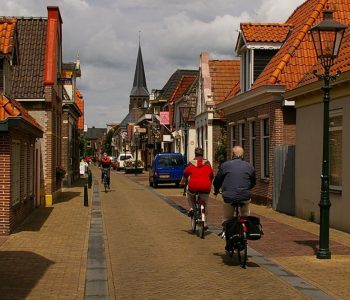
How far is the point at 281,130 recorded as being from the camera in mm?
19344

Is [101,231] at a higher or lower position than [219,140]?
lower

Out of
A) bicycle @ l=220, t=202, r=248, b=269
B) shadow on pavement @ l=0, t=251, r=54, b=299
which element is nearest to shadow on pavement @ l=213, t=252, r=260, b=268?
bicycle @ l=220, t=202, r=248, b=269

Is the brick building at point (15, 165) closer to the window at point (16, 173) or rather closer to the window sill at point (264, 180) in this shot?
the window at point (16, 173)

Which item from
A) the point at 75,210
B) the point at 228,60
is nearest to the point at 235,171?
the point at 75,210

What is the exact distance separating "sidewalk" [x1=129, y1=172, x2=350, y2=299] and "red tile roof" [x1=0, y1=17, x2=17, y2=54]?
21.6ft

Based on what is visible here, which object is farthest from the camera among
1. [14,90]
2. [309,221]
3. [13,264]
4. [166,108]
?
[166,108]

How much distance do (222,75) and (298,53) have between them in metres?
17.7

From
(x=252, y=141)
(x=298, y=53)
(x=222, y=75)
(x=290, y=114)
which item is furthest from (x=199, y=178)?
→ (x=222, y=75)

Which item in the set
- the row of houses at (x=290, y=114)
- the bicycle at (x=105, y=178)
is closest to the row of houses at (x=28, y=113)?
the bicycle at (x=105, y=178)

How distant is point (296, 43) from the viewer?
20.1 meters

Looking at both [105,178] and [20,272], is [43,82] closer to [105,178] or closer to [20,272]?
[105,178]

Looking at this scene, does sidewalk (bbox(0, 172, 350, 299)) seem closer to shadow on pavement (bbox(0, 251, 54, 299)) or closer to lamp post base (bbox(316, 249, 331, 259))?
shadow on pavement (bbox(0, 251, 54, 299))

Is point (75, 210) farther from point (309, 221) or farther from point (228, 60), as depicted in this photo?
point (228, 60)

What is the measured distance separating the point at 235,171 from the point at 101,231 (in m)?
5.05
